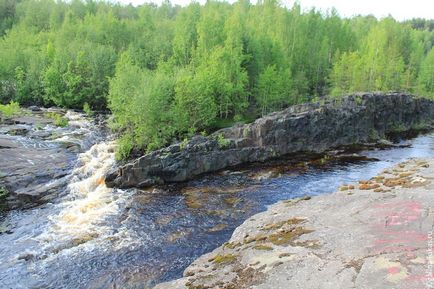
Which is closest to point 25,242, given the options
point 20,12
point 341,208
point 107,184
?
point 107,184

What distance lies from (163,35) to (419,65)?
3409 inches

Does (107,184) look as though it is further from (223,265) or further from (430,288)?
(430,288)

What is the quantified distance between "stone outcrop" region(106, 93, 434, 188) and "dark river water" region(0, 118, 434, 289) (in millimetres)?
2528

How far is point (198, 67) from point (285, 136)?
2199 cm

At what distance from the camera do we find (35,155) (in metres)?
55.8

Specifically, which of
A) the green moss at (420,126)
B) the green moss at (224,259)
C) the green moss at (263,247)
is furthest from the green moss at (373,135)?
the green moss at (224,259)

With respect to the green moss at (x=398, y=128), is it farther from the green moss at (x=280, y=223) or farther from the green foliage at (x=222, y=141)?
the green moss at (x=280, y=223)

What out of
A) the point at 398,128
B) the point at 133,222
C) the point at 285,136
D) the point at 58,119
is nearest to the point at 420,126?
the point at 398,128

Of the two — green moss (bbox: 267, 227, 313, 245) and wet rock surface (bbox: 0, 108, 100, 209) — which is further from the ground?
wet rock surface (bbox: 0, 108, 100, 209)

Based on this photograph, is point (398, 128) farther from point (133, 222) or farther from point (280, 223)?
point (133, 222)

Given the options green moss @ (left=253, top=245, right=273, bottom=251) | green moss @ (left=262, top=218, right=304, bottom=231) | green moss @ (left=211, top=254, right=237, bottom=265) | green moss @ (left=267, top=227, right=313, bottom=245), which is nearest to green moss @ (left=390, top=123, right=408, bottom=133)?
green moss @ (left=262, top=218, right=304, bottom=231)

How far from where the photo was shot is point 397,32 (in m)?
133

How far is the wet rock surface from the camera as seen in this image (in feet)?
154

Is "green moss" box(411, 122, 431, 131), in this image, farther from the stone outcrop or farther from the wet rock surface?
the wet rock surface
